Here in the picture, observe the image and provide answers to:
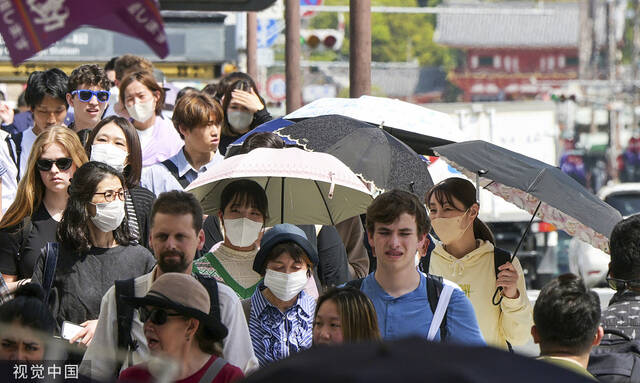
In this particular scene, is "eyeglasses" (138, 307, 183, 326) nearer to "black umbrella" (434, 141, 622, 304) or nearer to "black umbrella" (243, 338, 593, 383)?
"black umbrella" (243, 338, 593, 383)

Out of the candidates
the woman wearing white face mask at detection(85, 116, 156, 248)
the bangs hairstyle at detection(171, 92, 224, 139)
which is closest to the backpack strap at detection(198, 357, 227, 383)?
the woman wearing white face mask at detection(85, 116, 156, 248)

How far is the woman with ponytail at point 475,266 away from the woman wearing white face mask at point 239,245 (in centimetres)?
99

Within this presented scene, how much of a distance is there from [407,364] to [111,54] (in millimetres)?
17062

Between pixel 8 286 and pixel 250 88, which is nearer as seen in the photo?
pixel 8 286

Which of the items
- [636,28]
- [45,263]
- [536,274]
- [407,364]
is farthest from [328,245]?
[636,28]

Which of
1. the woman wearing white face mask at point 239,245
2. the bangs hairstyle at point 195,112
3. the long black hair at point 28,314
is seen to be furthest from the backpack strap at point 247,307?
the bangs hairstyle at point 195,112

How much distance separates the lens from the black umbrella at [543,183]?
6.72 m

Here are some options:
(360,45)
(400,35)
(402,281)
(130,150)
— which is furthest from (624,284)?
(400,35)

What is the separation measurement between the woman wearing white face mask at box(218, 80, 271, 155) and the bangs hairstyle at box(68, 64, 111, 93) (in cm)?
90

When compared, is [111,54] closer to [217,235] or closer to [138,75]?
[138,75]

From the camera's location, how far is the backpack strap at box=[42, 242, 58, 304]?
559 cm

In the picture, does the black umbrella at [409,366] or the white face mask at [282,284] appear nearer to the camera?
the black umbrella at [409,366]

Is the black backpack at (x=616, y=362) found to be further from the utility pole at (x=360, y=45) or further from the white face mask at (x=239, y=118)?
the utility pole at (x=360, y=45)

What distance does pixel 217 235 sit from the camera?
6906 mm
